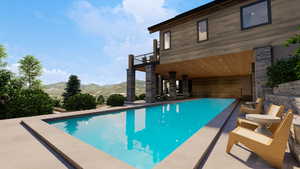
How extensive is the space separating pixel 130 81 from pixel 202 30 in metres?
8.37

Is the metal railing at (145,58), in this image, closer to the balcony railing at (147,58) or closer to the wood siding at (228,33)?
the balcony railing at (147,58)

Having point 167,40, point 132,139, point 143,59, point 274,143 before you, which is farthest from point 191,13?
point 274,143

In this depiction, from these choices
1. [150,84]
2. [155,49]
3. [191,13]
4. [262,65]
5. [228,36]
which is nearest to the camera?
[262,65]

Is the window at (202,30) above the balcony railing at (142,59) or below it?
above

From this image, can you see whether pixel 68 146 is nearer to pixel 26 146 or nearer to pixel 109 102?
pixel 26 146

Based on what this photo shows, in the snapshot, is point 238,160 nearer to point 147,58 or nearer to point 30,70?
point 147,58

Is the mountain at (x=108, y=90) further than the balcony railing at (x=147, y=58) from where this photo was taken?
Yes

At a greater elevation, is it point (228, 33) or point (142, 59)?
point (228, 33)

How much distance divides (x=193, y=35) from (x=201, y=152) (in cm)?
999

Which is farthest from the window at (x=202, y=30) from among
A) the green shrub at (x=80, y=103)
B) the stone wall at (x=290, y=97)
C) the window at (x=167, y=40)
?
the green shrub at (x=80, y=103)

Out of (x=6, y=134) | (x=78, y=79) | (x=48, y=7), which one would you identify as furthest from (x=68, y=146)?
(x=78, y=79)

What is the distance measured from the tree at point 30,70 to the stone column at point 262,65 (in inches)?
1280

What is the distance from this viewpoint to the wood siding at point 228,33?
7520 millimetres

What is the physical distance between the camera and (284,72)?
6.43m
